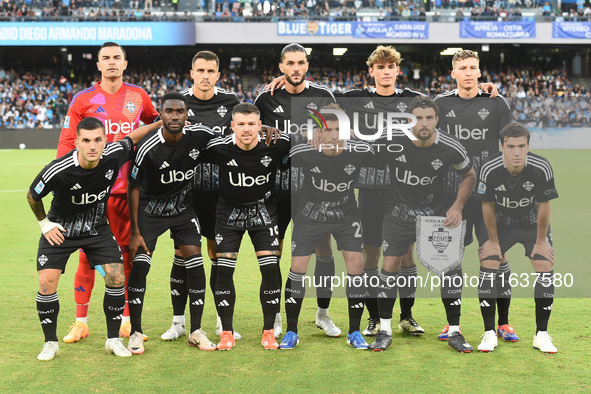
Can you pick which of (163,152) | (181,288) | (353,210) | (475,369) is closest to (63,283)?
(181,288)

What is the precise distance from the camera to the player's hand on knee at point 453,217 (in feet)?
17.9

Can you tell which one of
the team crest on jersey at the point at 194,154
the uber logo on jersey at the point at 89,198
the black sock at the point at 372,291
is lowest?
the black sock at the point at 372,291

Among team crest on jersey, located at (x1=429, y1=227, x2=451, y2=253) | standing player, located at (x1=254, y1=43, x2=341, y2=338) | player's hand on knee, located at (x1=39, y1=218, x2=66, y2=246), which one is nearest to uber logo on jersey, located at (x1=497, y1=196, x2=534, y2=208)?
team crest on jersey, located at (x1=429, y1=227, x2=451, y2=253)

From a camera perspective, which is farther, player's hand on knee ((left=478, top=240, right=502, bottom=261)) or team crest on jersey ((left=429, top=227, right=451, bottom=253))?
team crest on jersey ((left=429, top=227, right=451, bottom=253))

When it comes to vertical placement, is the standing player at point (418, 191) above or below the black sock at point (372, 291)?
above

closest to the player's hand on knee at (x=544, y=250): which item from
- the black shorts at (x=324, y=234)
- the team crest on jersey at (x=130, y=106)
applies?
the black shorts at (x=324, y=234)

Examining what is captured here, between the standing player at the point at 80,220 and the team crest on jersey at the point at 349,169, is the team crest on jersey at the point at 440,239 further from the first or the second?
the standing player at the point at 80,220

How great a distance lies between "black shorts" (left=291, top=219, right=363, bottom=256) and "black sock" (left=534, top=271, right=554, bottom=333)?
1.44 m

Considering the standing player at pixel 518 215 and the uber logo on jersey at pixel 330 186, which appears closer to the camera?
the standing player at pixel 518 215

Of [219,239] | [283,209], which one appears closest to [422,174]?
[283,209]

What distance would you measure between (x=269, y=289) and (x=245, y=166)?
3.32 feet

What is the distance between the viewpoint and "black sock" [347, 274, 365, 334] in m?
5.47

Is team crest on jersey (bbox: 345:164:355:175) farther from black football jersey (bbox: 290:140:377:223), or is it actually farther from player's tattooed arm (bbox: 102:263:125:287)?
player's tattooed arm (bbox: 102:263:125:287)

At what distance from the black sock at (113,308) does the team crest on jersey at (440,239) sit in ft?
8.29
